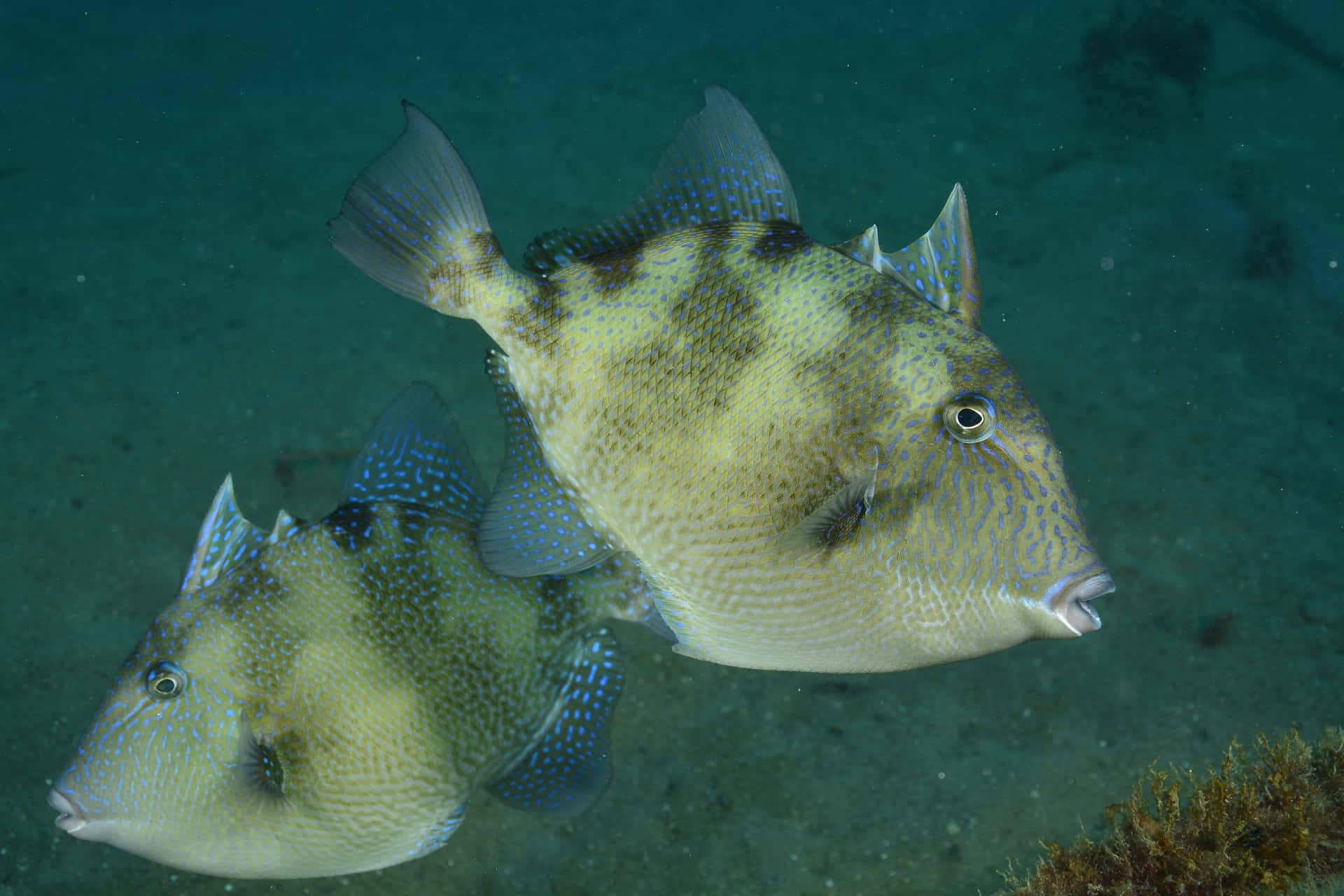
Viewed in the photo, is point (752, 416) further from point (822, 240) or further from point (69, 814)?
point (822, 240)

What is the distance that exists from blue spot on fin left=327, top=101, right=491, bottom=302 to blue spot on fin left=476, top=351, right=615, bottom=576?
0.86 ft

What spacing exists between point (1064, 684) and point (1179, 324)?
255 cm

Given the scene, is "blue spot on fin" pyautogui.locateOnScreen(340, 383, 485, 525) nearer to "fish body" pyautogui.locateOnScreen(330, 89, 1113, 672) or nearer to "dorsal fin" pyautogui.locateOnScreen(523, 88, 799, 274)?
"fish body" pyautogui.locateOnScreen(330, 89, 1113, 672)

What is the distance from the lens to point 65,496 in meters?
3.85

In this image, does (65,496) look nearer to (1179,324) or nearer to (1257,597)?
(1257,597)

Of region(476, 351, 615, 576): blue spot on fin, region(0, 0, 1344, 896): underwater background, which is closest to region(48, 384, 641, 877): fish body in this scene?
region(476, 351, 615, 576): blue spot on fin

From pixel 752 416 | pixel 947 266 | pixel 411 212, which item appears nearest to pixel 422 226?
pixel 411 212

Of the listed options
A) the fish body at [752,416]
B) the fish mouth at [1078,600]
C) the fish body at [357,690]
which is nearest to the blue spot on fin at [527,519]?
the fish body at [752,416]

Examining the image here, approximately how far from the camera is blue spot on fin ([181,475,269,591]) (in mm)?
2016

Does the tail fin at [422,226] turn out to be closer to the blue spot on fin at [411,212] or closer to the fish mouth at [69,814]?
the blue spot on fin at [411,212]

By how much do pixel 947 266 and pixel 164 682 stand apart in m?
1.91

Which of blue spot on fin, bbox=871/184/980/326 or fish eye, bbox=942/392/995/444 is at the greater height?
blue spot on fin, bbox=871/184/980/326

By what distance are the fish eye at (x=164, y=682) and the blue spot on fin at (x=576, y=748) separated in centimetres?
80

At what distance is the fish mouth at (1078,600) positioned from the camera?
123 cm
